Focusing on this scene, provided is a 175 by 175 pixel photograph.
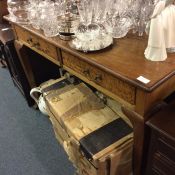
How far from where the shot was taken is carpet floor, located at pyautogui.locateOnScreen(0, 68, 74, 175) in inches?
58.6

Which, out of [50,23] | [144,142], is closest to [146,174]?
[144,142]

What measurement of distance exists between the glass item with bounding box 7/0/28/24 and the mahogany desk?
452 mm

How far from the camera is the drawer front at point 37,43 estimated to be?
126 centimetres

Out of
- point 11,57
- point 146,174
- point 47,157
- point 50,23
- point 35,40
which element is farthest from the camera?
point 11,57

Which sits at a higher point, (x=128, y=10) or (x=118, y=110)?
(x=128, y=10)

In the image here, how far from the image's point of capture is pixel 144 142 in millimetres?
964

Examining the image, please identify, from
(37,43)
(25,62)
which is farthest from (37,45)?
(25,62)

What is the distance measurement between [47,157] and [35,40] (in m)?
0.79

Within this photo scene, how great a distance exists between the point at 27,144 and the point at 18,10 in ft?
3.20

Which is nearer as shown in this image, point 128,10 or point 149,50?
point 149,50

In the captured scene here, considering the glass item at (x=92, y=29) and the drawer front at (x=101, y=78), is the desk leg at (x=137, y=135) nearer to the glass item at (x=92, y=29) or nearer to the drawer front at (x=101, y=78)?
the drawer front at (x=101, y=78)

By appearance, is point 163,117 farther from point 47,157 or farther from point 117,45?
point 47,157

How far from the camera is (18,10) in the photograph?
161 cm

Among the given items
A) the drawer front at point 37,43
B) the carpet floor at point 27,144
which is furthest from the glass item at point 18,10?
the carpet floor at point 27,144
